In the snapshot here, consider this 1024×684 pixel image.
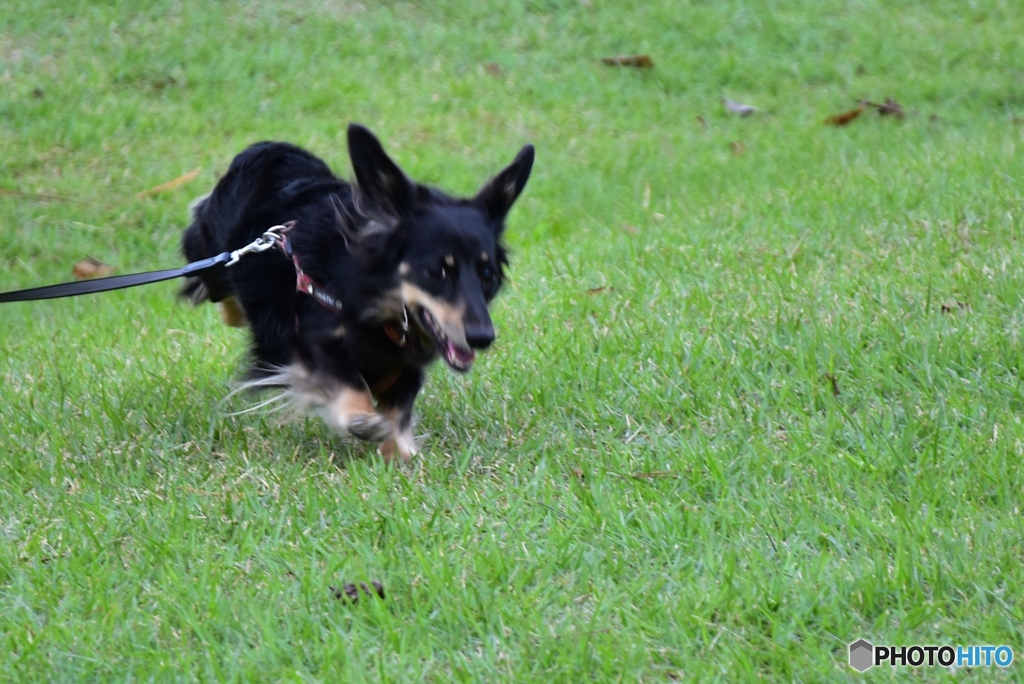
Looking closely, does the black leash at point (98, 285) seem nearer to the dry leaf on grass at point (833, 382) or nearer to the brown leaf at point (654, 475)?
the brown leaf at point (654, 475)

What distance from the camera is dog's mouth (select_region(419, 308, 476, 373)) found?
3.38 m

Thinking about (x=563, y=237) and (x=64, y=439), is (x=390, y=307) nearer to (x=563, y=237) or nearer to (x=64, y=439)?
Answer: (x=64, y=439)

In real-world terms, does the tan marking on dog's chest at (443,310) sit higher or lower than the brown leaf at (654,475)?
higher

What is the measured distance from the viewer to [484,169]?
797 centimetres

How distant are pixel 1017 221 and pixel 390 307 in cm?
344

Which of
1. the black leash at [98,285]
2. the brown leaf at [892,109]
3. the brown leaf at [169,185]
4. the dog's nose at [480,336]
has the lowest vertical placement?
the brown leaf at [892,109]

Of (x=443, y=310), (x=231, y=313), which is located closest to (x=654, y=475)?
(x=443, y=310)

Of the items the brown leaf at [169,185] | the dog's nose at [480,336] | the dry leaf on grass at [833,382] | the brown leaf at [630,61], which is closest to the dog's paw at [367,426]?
the dog's nose at [480,336]

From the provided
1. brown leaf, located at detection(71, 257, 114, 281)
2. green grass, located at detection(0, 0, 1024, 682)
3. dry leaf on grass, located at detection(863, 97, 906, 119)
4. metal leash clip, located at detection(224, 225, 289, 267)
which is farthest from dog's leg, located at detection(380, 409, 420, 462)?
dry leaf on grass, located at detection(863, 97, 906, 119)

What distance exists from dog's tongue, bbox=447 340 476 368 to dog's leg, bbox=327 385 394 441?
0.39 m

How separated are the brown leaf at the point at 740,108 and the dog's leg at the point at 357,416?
6.43 metres

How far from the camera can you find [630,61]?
392 inches

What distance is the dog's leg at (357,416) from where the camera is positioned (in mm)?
3602

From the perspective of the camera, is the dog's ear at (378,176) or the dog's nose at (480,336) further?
the dog's ear at (378,176)
